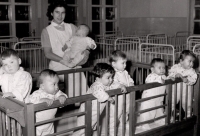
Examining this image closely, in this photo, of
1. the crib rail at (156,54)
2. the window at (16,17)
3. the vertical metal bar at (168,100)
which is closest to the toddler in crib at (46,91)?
the vertical metal bar at (168,100)

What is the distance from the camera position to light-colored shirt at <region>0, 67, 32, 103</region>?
101 inches

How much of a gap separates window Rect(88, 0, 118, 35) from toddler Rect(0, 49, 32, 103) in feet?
20.0

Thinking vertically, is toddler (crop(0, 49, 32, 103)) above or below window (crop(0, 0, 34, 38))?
below

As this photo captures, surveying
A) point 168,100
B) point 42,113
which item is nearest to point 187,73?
point 168,100

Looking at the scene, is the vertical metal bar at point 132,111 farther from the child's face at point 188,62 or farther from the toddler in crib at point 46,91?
the child's face at point 188,62

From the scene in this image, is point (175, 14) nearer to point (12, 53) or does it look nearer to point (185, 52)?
point (185, 52)

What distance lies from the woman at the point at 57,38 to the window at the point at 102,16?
4948 millimetres

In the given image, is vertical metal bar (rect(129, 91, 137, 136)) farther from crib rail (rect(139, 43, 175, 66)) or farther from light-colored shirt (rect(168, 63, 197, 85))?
crib rail (rect(139, 43, 175, 66))

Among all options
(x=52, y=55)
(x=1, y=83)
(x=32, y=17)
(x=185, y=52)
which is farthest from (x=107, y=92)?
(x=32, y=17)

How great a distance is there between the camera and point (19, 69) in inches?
105

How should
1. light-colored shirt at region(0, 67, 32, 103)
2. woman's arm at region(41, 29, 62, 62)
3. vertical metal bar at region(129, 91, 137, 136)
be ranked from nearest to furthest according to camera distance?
light-colored shirt at region(0, 67, 32, 103)
vertical metal bar at region(129, 91, 137, 136)
woman's arm at region(41, 29, 62, 62)

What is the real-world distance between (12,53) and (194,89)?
82.6 inches

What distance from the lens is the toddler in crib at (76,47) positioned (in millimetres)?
3615

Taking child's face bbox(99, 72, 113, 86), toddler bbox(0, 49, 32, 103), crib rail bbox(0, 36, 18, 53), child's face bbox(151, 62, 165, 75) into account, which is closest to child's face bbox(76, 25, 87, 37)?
child's face bbox(151, 62, 165, 75)
